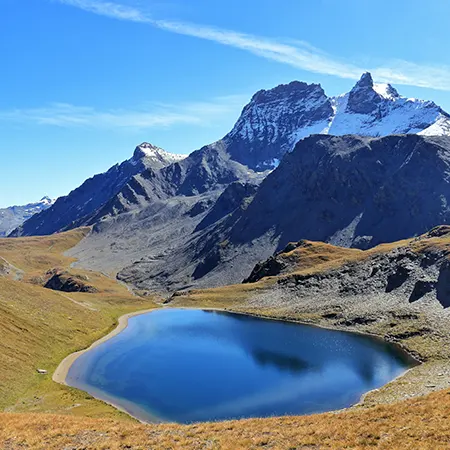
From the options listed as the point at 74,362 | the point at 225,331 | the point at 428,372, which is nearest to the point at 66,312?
the point at 74,362

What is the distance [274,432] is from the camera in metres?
30.0

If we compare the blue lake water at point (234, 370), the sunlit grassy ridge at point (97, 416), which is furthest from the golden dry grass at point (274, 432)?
the blue lake water at point (234, 370)

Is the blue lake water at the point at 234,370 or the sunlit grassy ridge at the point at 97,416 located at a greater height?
the sunlit grassy ridge at the point at 97,416

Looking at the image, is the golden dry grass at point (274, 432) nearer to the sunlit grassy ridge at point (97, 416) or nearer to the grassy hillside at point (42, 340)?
the sunlit grassy ridge at point (97, 416)

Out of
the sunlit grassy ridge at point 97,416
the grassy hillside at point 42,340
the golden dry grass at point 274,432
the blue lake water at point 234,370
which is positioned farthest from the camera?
the grassy hillside at point 42,340

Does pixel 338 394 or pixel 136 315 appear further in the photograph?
pixel 136 315

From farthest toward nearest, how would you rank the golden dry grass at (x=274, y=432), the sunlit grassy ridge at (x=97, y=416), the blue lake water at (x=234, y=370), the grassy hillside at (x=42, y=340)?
the grassy hillside at (x=42, y=340) → the blue lake water at (x=234, y=370) → the sunlit grassy ridge at (x=97, y=416) → the golden dry grass at (x=274, y=432)

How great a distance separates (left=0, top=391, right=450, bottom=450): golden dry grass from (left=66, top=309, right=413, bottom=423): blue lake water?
16.9 metres

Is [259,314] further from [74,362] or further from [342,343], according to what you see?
[74,362]

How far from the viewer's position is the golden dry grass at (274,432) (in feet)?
86.5

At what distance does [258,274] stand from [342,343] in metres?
71.2

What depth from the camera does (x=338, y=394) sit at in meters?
54.8

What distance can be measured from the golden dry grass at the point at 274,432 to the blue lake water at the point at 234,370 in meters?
16.9

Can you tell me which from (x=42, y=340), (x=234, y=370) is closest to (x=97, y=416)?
(x=234, y=370)
